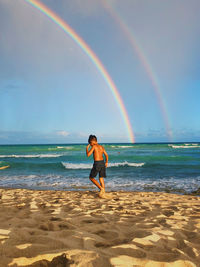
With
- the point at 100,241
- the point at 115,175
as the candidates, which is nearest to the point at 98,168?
the point at 100,241

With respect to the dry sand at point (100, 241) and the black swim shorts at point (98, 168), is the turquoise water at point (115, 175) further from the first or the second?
the dry sand at point (100, 241)

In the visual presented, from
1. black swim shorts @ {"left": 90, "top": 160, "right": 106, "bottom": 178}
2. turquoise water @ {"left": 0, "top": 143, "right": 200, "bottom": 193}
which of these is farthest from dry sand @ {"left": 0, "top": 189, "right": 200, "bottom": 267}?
turquoise water @ {"left": 0, "top": 143, "right": 200, "bottom": 193}

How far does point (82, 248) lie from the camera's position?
2225 millimetres

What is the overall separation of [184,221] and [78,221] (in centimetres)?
200

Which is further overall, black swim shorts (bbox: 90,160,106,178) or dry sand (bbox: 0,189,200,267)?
black swim shorts (bbox: 90,160,106,178)

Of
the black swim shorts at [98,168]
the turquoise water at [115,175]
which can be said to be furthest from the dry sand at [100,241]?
the turquoise water at [115,175]

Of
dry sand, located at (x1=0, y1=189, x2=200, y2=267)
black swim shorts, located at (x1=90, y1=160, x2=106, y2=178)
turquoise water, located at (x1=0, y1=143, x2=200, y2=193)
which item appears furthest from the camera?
turquoise water, located at (x1=0, y1=143, x2=200, y2=193)

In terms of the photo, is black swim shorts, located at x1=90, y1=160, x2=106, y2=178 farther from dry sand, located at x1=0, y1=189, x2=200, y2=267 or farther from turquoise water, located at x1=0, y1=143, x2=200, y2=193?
turquoise water, located at x1=0, y1=143, x2=200, y2=193

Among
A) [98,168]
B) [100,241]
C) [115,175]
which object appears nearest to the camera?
[100,241]

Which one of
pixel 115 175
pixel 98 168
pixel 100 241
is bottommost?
pixel 115 175

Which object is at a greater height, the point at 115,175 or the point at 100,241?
the point at 100,241

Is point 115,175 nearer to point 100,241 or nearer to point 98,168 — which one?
point 98,168

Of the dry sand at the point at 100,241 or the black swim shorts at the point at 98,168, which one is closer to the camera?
the dry sand at the point at 100,241

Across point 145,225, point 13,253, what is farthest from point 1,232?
point 145,225
